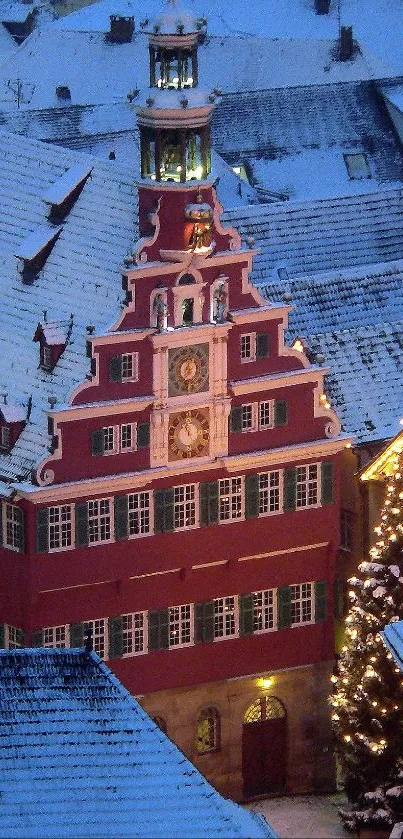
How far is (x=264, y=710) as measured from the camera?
393 feet

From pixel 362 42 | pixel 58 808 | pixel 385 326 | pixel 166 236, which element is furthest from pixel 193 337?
pixel 362 42

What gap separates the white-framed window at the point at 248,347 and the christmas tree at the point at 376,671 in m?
6.78

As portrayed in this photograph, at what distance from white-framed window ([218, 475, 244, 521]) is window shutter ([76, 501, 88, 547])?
5.41 meters

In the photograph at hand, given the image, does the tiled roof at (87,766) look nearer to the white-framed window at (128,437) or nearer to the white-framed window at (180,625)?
the white-framed window at (128,437)

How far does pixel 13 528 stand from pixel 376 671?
1307 cm

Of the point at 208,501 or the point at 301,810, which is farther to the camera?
the point at 301,810

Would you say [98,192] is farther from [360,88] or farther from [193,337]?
[360,88]

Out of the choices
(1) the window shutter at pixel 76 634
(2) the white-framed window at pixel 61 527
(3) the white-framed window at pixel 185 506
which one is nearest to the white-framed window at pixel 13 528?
(2) the white-framed window at pixel 61 527

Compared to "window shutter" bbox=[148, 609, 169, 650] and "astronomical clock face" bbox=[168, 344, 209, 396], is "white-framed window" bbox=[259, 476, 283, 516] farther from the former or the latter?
"window shutter" bbox=[148, 609, 169, 650]

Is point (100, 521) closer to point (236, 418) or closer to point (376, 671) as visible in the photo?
point (236, 418)

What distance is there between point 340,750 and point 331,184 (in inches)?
2056

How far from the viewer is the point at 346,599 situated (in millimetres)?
120375

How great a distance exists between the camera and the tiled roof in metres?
82.2

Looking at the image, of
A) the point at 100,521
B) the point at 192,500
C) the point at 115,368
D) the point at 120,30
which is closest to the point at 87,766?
the point at 100,521
